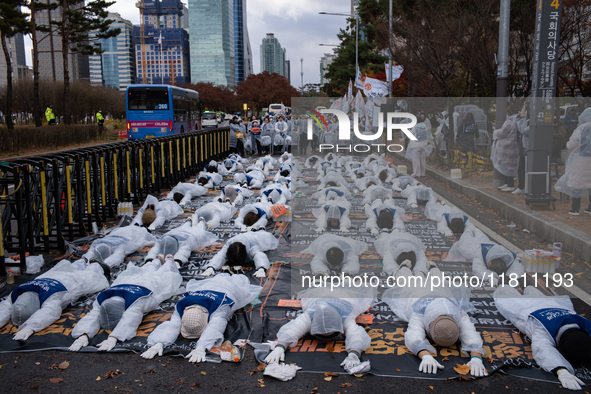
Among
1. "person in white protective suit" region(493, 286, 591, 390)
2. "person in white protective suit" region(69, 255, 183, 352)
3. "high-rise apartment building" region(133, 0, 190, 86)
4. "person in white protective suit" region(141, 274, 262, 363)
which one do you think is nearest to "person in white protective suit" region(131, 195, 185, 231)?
"person in white protective suit" region(69, 255, 183, 352)

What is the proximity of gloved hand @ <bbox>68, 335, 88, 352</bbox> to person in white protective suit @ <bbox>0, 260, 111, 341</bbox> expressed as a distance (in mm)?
496

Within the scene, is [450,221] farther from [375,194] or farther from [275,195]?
[275,195]

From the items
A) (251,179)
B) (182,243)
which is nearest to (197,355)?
(182,243)

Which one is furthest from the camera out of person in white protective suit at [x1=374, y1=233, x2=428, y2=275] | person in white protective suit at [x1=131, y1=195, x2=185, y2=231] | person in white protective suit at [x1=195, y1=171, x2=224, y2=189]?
person in white protective suit at [x1=195, y1=171, x2=224, y2=189]

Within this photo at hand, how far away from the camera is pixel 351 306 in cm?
494

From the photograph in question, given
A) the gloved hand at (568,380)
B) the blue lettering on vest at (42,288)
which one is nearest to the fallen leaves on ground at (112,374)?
the blue lettering on vest at (42,288)

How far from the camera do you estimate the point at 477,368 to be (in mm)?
4145

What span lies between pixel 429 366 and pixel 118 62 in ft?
637

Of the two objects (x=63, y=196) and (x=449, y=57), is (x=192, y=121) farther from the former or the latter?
(x=63, y=196)

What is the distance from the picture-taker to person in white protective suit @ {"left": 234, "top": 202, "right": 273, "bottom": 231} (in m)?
8.96

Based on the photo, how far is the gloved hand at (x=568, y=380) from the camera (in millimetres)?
3877

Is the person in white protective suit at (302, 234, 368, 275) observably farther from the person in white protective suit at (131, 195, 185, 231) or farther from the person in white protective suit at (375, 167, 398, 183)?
the person in white protective suit at (375, 167, 398, 183)

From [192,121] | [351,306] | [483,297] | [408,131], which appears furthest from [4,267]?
[192,121]

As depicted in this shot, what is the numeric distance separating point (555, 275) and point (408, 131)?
1047cm
